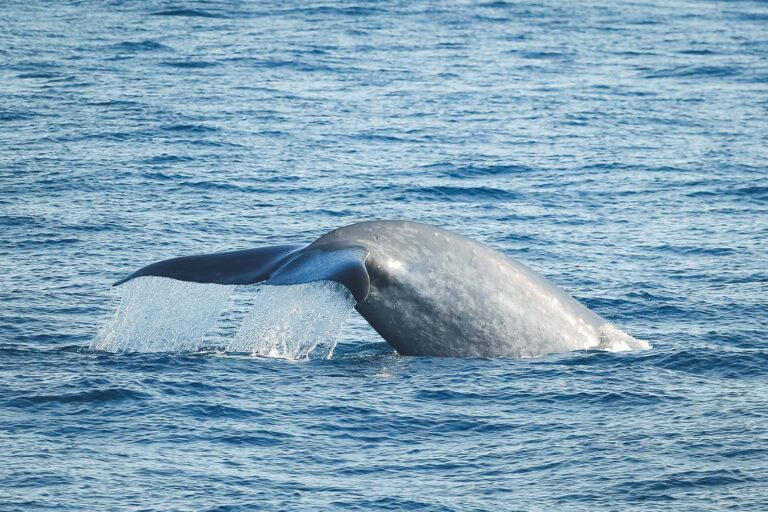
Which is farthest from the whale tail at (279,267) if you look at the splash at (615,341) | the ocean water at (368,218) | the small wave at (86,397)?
the splash at (615,341)

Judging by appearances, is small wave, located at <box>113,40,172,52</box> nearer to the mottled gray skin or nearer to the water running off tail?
the water running off tail

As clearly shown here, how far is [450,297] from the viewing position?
10930 millimetres

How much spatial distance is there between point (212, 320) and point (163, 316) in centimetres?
50

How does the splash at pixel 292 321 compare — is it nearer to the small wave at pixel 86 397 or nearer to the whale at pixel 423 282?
the whale at pixel 423 282

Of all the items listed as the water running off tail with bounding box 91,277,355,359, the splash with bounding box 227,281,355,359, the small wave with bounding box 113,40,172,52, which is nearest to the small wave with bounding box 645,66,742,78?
the small wave with bounding box 113,40,172,52

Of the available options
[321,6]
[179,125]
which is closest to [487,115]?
[179,125]

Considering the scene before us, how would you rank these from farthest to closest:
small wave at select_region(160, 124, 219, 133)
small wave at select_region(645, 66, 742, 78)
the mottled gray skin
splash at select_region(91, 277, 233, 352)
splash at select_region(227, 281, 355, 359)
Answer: small wave at select_region(645, 66, 742, 78), small wave at select_region(160, 124, 219, 133), splash at select_region(91, 277, 233, 352), splash at select_region(227, 281, 355, 359), the mottled gray skin

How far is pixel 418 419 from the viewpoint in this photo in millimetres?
10781

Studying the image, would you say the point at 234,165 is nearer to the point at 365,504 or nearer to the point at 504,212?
the point at 504,212

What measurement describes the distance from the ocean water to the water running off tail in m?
0.06

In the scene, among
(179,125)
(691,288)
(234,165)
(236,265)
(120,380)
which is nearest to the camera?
(236,265)

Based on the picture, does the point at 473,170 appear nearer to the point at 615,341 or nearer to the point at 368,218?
the point at 368,218

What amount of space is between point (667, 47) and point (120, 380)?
26.4 metres

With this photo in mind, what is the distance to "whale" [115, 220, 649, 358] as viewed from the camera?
10125 millimetres
